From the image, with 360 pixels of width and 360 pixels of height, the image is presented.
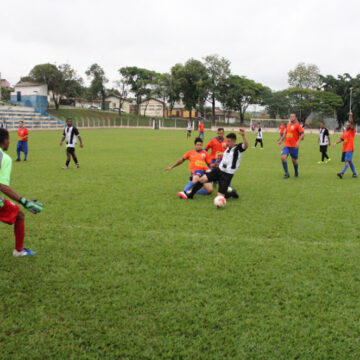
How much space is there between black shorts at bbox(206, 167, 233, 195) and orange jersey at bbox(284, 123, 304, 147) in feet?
14.1

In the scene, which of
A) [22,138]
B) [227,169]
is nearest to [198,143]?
[227,169]

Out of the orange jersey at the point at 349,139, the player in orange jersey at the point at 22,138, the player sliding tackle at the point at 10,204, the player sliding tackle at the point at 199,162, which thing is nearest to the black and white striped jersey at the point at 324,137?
the orange jersey at the point at 349,139

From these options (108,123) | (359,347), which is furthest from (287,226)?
(108,123)

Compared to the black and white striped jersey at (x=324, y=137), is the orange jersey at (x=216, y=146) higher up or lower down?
lower down

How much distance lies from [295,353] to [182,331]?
0.98 m

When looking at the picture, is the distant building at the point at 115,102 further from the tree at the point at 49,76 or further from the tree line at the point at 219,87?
the tree at the point at 49,76

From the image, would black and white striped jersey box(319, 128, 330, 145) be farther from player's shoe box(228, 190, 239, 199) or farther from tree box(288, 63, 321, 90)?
tree box(288, 63, 321, 90)

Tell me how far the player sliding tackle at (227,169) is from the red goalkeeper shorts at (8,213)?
4.43 m

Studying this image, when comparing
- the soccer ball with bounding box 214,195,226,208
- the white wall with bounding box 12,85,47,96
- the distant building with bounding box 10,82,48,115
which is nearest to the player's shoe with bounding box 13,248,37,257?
the soccer ball with bounding box 214,195,226,208

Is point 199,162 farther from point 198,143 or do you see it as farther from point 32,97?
point 32,97

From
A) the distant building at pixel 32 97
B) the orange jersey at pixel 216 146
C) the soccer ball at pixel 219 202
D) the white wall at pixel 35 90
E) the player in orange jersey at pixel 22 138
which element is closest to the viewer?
the soccer ball at pixel 219 202

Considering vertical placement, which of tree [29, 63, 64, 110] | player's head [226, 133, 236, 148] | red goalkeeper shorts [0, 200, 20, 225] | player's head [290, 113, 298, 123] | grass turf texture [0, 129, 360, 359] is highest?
tree [29, 63, 64, 110]

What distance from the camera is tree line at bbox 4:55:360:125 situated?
6756cm

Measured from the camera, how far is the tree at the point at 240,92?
7281 cm
